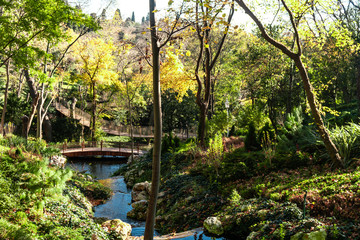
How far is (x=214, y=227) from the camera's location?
217 inches

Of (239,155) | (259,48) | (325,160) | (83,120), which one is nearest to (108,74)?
(83,120)

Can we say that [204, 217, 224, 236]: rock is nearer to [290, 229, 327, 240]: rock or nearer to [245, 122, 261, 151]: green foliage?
[290, 229, 327, 240]: rock

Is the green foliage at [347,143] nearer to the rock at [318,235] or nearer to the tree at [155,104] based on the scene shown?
the rock at [318,235]

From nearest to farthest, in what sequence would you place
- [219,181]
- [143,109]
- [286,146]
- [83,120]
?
[219,181] < [286,146] < [83,120] < [143,109]

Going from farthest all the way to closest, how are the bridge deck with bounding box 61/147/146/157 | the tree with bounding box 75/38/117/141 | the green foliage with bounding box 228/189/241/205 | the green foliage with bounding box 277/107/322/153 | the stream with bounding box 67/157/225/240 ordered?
the bridge deck with bounding box 61/147/146/157 → the tree with bounding box 75/38/117/141 → the green foliage with bounding box 277/107/322/153 → the stream with bounding box 67/157/225/240 → the green foliage with bounding box 228/189/241/205

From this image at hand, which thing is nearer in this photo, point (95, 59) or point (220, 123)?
point (220, 123)

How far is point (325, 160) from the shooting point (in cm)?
741

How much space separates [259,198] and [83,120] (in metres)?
23.2

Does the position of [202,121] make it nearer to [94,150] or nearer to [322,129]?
[322,129]

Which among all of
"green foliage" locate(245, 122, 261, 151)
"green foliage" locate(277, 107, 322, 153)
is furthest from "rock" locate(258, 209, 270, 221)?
"green foliage" locate(245, 122, 261, 151)

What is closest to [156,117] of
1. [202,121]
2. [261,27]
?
[261,27]

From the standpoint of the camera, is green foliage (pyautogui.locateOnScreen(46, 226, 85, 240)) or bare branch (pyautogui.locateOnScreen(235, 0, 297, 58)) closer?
green foliage (pyautogui.locateOnScreen(46, 226, 85, 240))

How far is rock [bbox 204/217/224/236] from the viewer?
→ 548cm

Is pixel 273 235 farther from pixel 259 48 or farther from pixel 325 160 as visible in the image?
pixel 259 48
